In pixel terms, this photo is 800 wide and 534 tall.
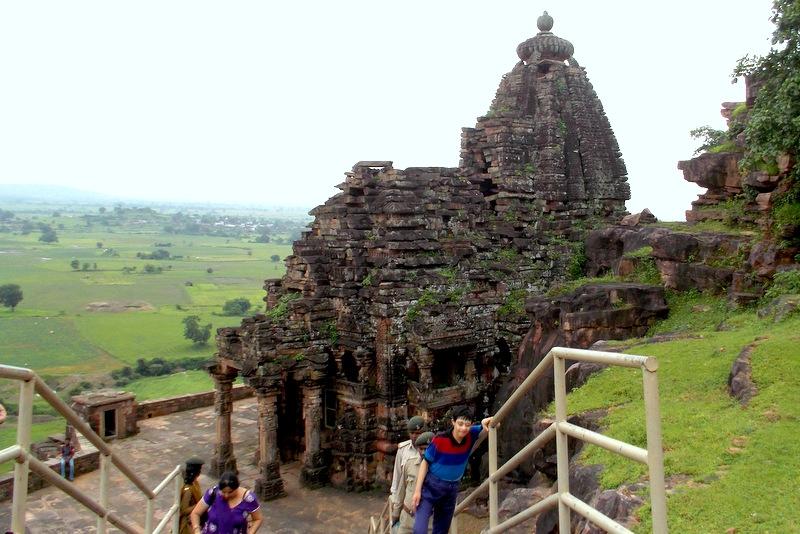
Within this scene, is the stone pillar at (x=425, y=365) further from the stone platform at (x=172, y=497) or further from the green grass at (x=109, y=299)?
the green grass at (x=109, y=299)

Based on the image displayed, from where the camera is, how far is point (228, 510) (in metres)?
6.80

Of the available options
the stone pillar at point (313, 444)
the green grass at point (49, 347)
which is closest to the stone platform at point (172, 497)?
the stone pillar at point (313, 444)

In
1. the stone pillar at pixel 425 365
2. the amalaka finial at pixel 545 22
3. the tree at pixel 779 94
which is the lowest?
the stone pillar at pixel 425 365

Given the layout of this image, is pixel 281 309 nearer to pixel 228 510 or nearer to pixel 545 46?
pixel 228 510

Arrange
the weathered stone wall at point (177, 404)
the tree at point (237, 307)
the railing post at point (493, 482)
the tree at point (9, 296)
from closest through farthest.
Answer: the railing post at point (493, 482)
the weathered stone wall at point (177, 404)
the tree at point (9, 296)
the tree at point (237, 307)

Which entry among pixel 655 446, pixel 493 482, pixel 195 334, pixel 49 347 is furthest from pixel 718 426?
pixel 49 347

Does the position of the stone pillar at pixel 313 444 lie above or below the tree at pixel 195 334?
above

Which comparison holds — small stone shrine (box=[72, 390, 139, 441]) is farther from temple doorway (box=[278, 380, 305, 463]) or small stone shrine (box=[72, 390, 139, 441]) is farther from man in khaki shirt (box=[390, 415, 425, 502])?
man in khaki shirt (box=[390, 415, 425, 502])

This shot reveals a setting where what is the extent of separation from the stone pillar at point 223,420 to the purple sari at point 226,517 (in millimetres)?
11615

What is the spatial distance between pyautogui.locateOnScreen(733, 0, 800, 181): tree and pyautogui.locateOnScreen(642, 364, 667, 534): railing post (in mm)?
8694

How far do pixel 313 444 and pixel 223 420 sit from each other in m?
2.71

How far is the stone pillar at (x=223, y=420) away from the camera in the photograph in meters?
18.0

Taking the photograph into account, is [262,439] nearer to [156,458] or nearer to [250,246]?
[156,458]

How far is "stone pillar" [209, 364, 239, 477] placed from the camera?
59.2 ft
